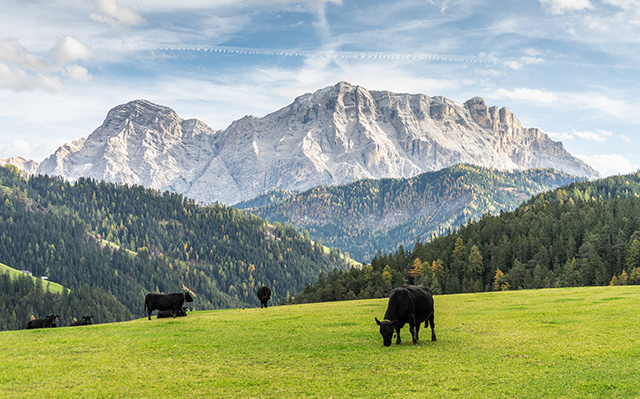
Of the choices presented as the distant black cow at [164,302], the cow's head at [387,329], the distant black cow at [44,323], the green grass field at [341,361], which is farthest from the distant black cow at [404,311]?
the distant black cow at [44,323]

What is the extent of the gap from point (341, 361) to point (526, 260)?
162716mm

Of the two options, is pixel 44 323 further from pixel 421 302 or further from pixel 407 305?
pixel 421 302

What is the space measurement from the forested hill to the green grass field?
115m

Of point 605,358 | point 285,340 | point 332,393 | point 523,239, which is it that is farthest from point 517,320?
point 523,239

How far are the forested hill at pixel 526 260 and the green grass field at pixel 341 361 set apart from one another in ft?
376

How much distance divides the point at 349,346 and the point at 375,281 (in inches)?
5879

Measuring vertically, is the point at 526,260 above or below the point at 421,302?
below

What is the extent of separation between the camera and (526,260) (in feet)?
567

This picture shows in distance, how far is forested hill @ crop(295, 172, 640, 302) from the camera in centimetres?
14612

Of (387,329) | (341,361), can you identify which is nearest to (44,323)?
(341,361)

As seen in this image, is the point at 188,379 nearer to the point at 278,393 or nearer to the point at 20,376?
the point at 278,393

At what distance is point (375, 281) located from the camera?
178 metres

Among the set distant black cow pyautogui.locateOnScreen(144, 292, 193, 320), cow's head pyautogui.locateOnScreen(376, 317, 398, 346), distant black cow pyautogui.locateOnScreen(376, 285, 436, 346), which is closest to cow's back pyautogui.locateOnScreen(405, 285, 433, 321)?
distant black cow pyautogui.locateOnScreen(376, 285, 436, 346)

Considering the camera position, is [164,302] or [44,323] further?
[164,302]
